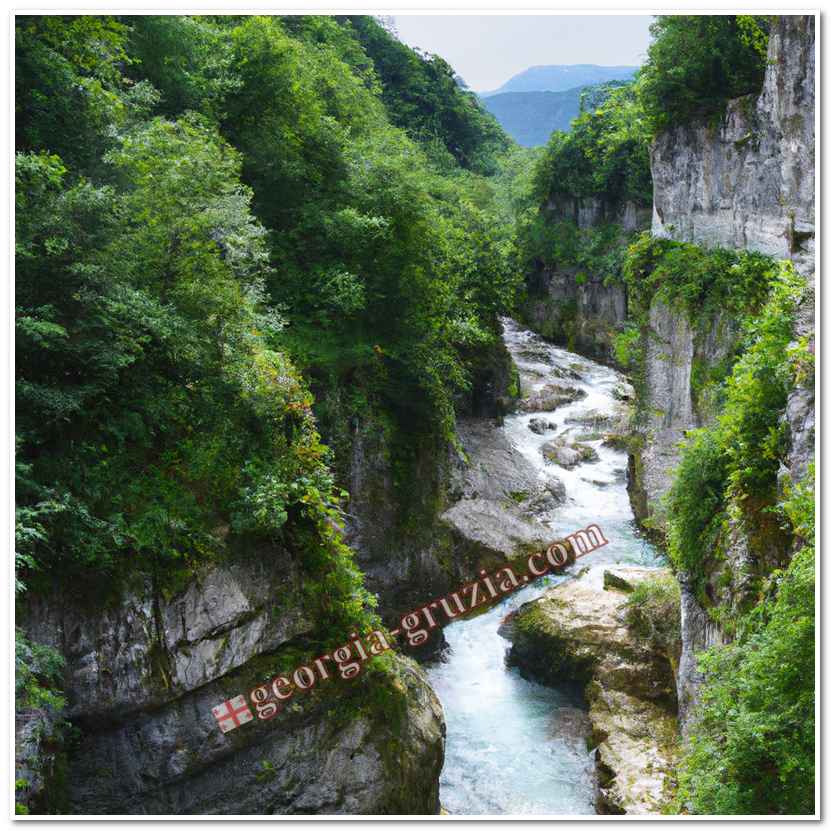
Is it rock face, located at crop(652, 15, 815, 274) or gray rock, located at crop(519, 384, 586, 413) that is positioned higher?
rock face, located at crop(652, 15, 815, 274)

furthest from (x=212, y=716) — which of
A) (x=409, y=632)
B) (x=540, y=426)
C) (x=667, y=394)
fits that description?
(x=540, y=426)

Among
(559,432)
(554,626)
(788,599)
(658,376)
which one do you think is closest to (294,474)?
(788,599)

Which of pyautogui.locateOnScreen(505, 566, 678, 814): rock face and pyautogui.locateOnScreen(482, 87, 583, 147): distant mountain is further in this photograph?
pyautogui.locateOnScreen(482, 87, 583, 147): distant mountain

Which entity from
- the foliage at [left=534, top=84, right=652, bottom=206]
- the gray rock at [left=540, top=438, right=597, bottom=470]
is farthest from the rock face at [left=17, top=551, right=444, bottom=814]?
the foliage at [left=534, top=84, right=652, bottom=206]

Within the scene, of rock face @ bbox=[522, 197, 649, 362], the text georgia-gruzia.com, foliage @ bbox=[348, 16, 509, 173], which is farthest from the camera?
foliage @ bbox=[348, 16, 509, 173]

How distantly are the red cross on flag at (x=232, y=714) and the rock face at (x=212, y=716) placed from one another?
84mm

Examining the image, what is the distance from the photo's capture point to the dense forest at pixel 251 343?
24.1ft

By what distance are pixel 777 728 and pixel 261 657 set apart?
587 cm

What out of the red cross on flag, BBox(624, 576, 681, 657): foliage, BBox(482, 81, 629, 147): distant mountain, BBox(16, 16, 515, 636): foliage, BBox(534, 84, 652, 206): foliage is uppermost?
BBox(482, 81, 629, 147): distant mountain

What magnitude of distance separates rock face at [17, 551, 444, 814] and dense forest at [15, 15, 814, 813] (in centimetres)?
37

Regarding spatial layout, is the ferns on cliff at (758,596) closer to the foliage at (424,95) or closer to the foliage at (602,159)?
the foliage at (602,159)

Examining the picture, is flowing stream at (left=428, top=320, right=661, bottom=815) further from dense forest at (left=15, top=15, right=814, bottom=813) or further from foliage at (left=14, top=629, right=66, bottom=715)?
foliage at (left=14, top=629, right=66, bottom=715)

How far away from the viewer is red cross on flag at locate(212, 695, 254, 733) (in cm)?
866

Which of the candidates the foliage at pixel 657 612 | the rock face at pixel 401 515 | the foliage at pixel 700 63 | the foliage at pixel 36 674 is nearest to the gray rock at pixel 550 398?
the rock face at pixel 401 515
